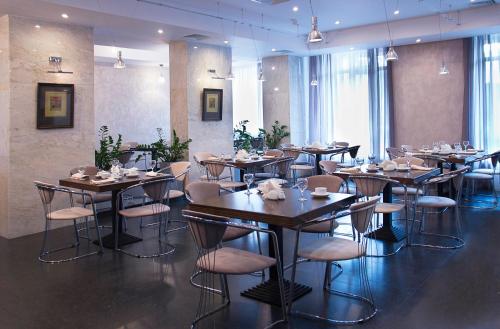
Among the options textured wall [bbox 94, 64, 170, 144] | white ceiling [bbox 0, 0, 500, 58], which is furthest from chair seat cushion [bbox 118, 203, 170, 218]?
textured wall [bbox 94, 64, 170, 144]

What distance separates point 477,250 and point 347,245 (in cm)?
223

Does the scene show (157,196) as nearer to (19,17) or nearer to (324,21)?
(19,17)

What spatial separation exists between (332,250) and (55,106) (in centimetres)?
467

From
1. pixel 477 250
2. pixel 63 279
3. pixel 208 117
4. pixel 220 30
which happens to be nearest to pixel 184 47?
pixel 220 30

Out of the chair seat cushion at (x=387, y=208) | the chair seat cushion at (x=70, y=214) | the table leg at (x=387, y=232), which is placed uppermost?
the chair seat cushion at (x=387, y=208)

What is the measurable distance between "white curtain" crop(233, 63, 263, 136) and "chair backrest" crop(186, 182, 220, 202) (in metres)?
9.10

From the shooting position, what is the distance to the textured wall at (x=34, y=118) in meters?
6.02

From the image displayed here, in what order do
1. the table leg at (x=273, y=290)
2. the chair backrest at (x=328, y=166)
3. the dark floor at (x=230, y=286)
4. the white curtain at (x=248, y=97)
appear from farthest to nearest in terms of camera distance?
the white curtain at (x=248, y=97) < the chair backrest at (x=328, y=166) < the table leg at (x=273, y=290) < the dark floor at (x=230, y=286)

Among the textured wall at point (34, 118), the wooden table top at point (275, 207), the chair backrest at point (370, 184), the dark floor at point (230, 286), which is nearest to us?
the wooden table top at point (275, 207)

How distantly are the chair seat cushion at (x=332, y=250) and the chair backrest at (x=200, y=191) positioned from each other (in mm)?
1227

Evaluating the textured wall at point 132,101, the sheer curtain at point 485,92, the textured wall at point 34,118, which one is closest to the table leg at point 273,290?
the textured wall at point 34,118

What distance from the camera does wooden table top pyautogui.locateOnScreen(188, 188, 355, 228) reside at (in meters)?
3.24

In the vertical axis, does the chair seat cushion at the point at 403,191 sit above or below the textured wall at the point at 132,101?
below

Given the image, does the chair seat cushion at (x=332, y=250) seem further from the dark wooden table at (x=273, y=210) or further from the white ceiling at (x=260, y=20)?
the white ceiling at (x=260, y=20)
